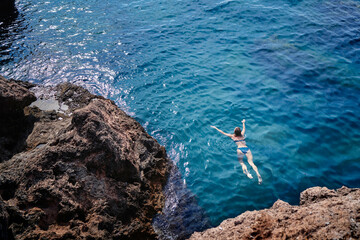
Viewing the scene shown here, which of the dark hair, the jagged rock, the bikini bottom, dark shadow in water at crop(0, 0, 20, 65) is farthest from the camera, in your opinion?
dark shadow in water at crop(0, 0, 20, 65)

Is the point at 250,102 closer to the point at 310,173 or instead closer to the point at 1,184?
the point at 310,173

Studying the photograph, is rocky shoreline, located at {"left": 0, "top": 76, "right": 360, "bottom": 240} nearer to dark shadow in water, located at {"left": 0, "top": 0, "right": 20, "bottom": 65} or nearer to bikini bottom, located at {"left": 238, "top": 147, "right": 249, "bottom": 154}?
bikini bottom, located at {"left": 238, "top": 147, "right": 249, "bottom": 154}

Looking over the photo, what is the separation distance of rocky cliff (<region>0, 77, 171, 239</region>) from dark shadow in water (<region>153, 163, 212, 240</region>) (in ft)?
0.91

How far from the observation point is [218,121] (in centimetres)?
952

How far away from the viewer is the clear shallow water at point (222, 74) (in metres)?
7.93

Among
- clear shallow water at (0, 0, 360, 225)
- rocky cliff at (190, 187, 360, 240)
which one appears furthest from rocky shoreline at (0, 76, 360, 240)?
clear shallow water at (0, 0, 360, 225)

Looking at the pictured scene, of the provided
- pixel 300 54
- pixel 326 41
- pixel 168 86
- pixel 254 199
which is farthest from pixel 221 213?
pixel 326 41

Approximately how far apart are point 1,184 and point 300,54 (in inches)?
535

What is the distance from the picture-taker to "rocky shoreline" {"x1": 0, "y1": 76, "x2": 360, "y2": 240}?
14.3 ft

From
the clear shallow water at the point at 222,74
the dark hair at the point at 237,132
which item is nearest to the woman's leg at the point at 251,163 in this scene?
the clear shallow water at the point at 222,74

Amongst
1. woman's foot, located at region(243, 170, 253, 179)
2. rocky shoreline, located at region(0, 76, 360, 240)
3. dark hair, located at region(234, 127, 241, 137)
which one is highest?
rocky shoreline, located at region(0, 76, 360, 240)

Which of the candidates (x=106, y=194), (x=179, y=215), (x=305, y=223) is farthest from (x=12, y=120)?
(x=305, y=223)

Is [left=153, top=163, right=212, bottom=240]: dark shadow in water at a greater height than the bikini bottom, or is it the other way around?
the bikini bottom

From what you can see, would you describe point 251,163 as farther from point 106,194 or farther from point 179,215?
point 106,194
